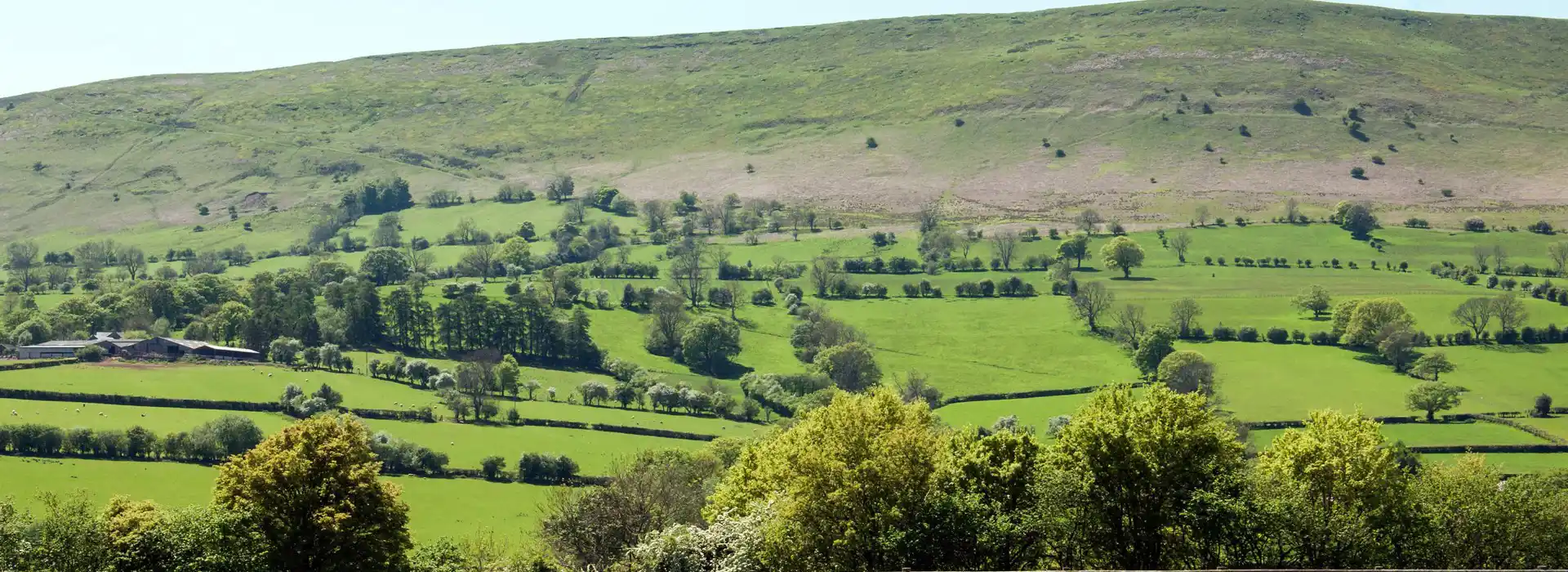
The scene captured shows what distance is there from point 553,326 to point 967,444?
116 metres

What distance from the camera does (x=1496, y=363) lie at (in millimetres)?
145875

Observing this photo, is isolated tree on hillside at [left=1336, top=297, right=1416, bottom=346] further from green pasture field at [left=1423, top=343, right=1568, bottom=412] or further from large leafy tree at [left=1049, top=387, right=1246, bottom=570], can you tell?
large leafy tree at [left=1049, top=387, right=1246, bottom=570]

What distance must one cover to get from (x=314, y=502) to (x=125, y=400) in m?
76.5

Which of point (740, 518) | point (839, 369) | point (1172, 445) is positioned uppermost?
point (1172, 445)

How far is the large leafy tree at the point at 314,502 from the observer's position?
2185 inches

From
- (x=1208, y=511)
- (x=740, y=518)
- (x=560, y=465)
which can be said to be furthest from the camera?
(x=560, y=465)

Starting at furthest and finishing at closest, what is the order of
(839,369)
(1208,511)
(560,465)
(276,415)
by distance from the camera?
1. (839,369)
2. (276,415)
3. (560,465)
4. (1208,511)

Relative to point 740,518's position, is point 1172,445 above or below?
above

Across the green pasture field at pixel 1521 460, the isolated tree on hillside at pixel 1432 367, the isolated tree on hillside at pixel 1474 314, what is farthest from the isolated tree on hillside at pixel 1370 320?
the green pasture field at pixel 1521 460

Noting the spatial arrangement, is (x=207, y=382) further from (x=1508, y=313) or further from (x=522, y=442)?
(x=1508, y=313)

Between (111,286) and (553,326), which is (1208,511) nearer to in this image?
(553,326)

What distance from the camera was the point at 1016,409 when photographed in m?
→ 138

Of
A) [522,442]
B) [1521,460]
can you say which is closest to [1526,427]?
[1521,460]

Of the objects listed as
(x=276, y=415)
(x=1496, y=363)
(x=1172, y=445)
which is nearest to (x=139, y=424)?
(x=276, y=415)
